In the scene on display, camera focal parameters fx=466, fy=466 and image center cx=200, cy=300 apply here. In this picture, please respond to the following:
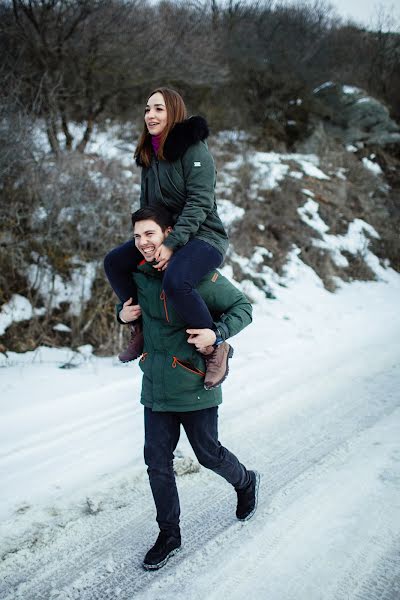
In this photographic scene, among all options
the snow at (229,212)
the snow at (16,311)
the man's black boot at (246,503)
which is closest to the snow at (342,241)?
the snow at (229,212)

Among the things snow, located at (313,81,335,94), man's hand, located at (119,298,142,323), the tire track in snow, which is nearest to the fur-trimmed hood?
man's hand, located at (119,298,142,323)

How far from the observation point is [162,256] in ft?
7.45

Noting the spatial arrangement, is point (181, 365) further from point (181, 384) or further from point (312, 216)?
point (312, 216)

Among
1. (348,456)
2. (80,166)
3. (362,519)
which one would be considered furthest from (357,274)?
(362,519)

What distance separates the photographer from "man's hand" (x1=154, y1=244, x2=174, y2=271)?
7.43 ft

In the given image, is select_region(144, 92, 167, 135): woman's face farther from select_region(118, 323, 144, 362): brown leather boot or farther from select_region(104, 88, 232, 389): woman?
select_region(118, 323, 144, 362): brown leather boot

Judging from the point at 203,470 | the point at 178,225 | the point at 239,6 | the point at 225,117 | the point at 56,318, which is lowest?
the point at 203,470

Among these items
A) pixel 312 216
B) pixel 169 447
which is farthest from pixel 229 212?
pixel 169 447

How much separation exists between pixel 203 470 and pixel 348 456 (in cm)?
103

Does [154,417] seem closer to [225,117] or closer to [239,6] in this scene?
[225,117]

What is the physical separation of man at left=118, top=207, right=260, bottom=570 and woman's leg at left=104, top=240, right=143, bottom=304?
0.33ft

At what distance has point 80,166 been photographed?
6648 millimetres

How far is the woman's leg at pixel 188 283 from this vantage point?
2154 millimetres

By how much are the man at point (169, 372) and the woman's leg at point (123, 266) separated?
10 cm
